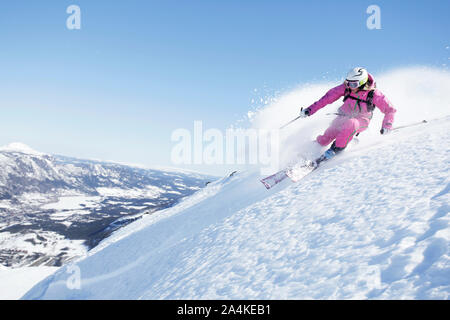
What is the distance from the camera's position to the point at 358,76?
331 inches

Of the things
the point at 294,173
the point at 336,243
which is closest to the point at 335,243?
the point at 336,243

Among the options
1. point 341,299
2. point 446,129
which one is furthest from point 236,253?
point 446,129

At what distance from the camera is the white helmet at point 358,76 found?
841 centimetres

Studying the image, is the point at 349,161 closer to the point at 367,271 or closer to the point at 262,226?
the point at 262,226

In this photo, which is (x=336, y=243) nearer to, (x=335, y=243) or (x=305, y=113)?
(x=335, y=243)

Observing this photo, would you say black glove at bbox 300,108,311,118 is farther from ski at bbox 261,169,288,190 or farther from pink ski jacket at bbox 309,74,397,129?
ski at bbox 261,169,288,190

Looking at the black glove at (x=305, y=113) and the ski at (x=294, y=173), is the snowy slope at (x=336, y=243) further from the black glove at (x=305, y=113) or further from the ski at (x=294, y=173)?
the black glove at (x=305, y=113)

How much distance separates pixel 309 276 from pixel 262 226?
231 centimetres

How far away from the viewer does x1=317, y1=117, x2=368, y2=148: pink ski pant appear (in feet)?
27.9

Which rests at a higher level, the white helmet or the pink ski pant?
the white helmet

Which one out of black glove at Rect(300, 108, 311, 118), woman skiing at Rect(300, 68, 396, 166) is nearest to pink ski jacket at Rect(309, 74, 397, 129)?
woman skiing at Rect(300, 68, 396, 166)

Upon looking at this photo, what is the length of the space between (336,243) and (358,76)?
6.66m

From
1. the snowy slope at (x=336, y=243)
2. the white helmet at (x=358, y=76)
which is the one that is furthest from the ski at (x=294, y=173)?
the white helmet at (x=358, y=76)
